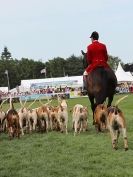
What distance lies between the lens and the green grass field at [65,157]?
8711 mm

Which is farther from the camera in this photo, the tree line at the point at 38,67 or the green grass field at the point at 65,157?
the tree line at the point at 38,67

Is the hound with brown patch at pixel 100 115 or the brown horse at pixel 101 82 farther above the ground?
the brown horse at pixel 101 82

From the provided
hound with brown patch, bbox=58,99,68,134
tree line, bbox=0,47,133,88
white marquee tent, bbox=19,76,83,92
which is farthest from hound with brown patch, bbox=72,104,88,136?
tree line, bbox=0,47,133,88

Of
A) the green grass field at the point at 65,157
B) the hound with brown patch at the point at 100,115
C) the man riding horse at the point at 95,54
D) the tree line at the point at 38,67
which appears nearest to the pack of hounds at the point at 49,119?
the hound with brown patch at the point at 100,115

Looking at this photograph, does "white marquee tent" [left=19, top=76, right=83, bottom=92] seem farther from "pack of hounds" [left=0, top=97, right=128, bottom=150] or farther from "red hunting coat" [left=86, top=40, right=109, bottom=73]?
"red hunting coat" [left=86, top=40, right=109, bottom=73]

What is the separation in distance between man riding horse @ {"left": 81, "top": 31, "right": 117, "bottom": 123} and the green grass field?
125 cm

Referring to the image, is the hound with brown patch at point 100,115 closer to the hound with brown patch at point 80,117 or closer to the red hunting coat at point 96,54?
the hound with brown patch at point 80,117

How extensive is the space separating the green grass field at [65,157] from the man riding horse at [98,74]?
125cm

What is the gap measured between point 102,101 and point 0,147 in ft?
11.9

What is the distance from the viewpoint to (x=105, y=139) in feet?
42.4

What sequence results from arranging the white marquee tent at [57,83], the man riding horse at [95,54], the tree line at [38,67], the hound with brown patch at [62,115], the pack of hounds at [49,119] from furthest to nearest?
the tree line at [38,67]
the white marquee tent at [57,83]
the hound with brown patch at [62,115]
the man riding horse at [95,54]
the pack of hounds at [49,119]

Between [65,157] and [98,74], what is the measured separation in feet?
15.9

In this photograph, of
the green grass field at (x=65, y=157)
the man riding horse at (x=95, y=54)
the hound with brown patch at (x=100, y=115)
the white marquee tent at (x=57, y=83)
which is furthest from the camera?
the white marquee tent at (x=57, y=83)

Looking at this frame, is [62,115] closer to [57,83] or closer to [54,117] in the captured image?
[54,117]
